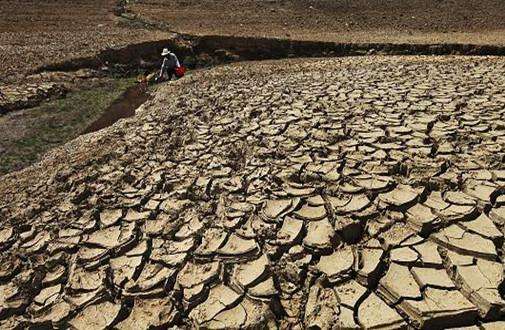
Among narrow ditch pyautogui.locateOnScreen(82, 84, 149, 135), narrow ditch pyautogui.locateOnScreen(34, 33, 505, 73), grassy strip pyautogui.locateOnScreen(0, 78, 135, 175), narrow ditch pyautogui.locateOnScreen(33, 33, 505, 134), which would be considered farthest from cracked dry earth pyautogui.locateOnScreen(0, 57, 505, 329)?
narrow ditch pyautogui.locateOnScreen(34, 33, 505, 73)

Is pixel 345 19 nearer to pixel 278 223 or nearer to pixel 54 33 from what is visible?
pixel 54 33

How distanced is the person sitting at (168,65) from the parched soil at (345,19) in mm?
3199

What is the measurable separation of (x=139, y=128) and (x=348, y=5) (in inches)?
526

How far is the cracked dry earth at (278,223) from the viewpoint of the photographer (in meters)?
2.55

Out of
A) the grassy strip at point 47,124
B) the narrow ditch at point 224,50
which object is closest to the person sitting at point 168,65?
the grassy strip at point 47,124

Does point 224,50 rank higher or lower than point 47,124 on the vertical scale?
higher

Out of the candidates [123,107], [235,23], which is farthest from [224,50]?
[123,107]

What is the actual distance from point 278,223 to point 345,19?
1347cm

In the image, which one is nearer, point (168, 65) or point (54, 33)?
point (168, 65)

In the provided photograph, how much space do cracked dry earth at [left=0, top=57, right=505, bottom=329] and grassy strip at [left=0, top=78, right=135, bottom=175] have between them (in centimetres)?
84

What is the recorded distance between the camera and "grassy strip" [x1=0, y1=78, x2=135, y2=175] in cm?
618

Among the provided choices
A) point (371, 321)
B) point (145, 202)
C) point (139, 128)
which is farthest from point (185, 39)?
point (371, 321)

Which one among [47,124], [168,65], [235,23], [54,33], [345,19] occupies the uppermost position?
[345,19]

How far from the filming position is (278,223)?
10.5 feet
